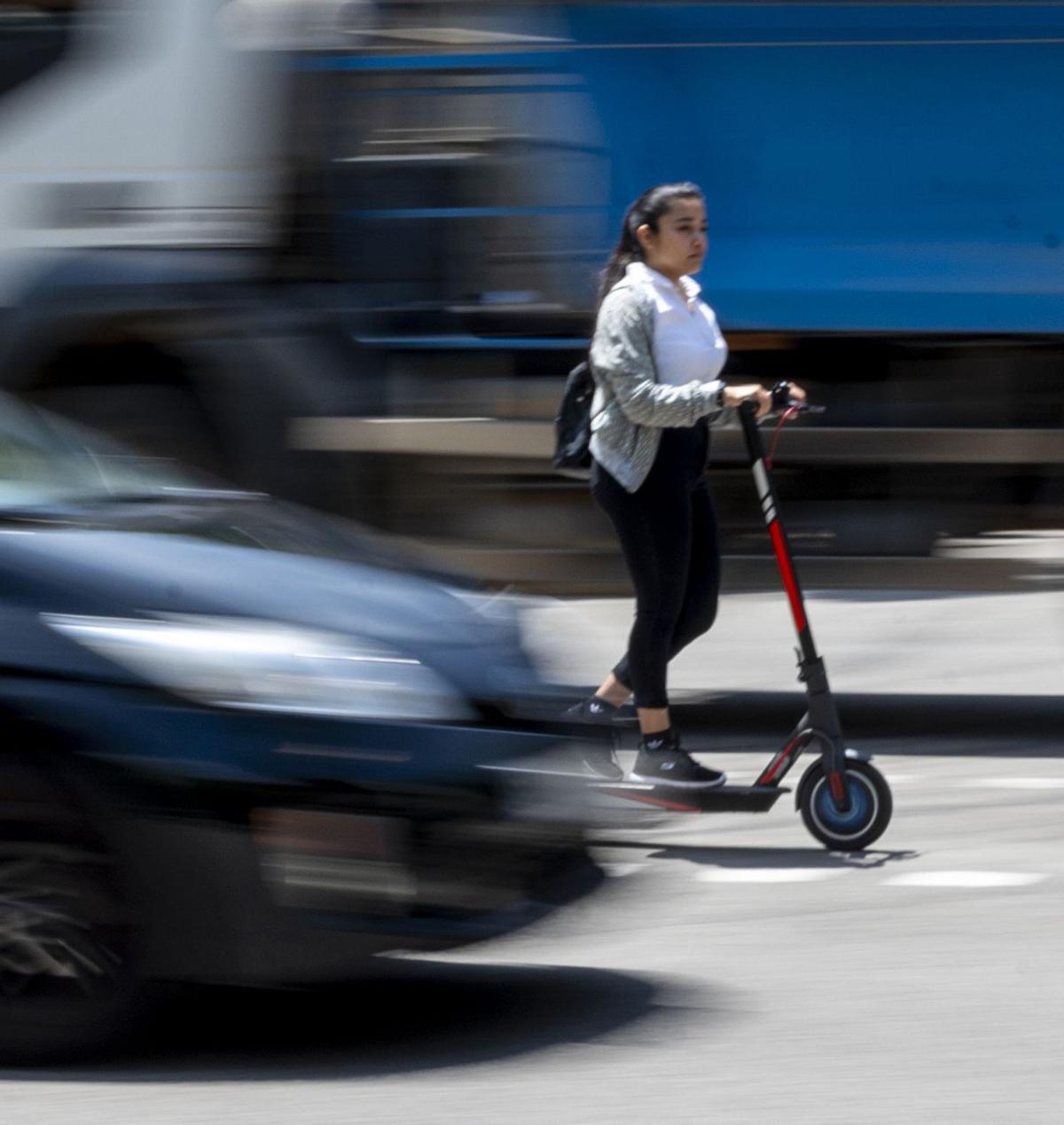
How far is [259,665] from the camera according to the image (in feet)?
13.9

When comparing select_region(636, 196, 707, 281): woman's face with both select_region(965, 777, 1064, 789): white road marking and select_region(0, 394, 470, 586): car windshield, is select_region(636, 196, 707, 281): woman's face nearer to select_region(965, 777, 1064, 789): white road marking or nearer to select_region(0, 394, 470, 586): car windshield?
select_region(0, 394, 470, 586): car windshield

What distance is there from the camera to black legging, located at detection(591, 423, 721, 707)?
6.47 m

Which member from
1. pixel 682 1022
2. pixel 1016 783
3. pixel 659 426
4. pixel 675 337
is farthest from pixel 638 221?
pixel 682 1022

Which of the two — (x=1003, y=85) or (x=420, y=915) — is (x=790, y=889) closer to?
(x=420, y=915)

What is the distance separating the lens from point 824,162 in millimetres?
8273

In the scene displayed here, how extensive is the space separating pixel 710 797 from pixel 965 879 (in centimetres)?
68

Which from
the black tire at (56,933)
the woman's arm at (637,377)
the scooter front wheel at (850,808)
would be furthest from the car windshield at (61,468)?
the scooter front wheel at (850,808)

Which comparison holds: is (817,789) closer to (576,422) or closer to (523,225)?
(576,422)

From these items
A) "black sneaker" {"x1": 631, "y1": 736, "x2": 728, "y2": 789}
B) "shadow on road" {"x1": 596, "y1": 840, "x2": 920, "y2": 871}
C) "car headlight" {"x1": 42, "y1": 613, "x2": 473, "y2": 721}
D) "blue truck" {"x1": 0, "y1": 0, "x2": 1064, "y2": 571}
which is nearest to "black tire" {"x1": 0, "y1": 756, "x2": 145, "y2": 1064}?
"car headlight" {"x1": 42, "y1": 613, "x2": 473, "y2": 721}

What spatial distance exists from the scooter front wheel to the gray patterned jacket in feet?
2.95

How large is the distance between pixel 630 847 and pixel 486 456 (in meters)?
2.15

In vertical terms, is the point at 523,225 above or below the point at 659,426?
above

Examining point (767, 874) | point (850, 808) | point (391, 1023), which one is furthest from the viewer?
point (850, 808)

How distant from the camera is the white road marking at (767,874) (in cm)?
607
